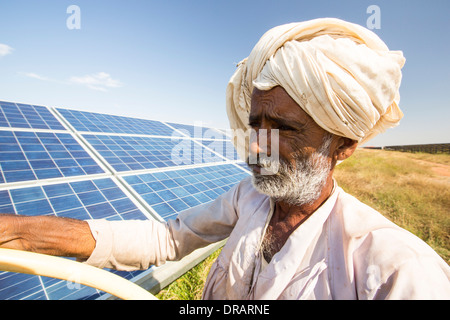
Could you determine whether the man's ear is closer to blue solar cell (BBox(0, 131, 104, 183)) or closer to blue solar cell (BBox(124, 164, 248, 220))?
blue solar cell (BBox(124, 164, 248, 220))

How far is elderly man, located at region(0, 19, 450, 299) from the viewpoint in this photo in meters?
1.17

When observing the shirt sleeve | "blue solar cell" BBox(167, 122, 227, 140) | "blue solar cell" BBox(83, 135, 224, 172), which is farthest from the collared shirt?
"blue solar cell" BBox(167, 122, 227, 140)

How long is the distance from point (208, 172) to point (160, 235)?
13.4ft

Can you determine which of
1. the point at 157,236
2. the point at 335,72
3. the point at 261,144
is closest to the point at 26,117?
the point at 157,236

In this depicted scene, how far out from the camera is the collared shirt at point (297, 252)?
97cm

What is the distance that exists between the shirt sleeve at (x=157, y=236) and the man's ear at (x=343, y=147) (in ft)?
2.93

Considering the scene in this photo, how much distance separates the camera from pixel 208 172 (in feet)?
19.0

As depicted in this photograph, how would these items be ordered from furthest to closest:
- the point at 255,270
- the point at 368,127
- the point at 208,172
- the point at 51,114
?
the point at 51,114 < the point at 208,172 < the point at 368,127 < the point at 255,270

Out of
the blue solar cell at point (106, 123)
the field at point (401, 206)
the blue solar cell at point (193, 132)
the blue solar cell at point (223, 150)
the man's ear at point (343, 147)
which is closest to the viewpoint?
the man's ear at point (343, 147)

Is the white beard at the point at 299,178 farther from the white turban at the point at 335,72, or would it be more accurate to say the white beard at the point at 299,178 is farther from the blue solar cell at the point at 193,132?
the blue solar cell at the point at 193,132

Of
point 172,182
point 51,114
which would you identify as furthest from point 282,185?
point 51,114

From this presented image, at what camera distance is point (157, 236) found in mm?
1717

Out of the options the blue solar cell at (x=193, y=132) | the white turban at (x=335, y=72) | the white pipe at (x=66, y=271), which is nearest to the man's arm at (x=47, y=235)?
the white pipe at (x=66, y=271)
